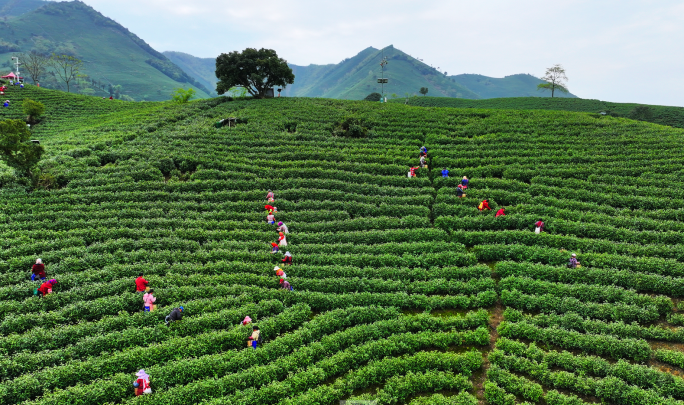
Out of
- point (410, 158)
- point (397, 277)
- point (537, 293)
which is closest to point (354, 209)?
point (397, 277)

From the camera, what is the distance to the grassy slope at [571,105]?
2071 inches

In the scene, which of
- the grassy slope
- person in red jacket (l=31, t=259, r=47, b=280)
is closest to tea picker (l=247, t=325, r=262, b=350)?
person in red jacket (l=31, t=259, r=47, b=280)

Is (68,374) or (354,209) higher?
(354,209)

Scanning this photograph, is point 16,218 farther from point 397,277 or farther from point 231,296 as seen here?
point 397,277

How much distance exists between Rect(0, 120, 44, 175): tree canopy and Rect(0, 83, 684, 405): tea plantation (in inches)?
78.8

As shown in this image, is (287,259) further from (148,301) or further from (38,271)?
(38,271)

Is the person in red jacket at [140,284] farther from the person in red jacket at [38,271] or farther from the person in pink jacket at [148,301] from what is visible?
the person in red jacket at [38,271]

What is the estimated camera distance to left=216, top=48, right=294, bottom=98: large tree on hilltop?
45906 millimetres

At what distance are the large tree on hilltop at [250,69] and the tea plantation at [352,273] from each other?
21.3 m

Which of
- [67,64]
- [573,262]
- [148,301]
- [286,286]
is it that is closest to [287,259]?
[286,286]

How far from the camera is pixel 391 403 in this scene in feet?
33.0

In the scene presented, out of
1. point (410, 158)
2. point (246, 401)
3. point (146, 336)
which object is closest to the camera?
point (246, 401)

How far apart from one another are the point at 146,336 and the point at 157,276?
3.37 m

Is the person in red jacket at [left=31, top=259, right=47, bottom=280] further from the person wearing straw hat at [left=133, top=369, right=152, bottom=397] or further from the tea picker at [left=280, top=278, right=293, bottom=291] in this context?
the tea picker at [left=280, top=278, right=293, bottom=291]
